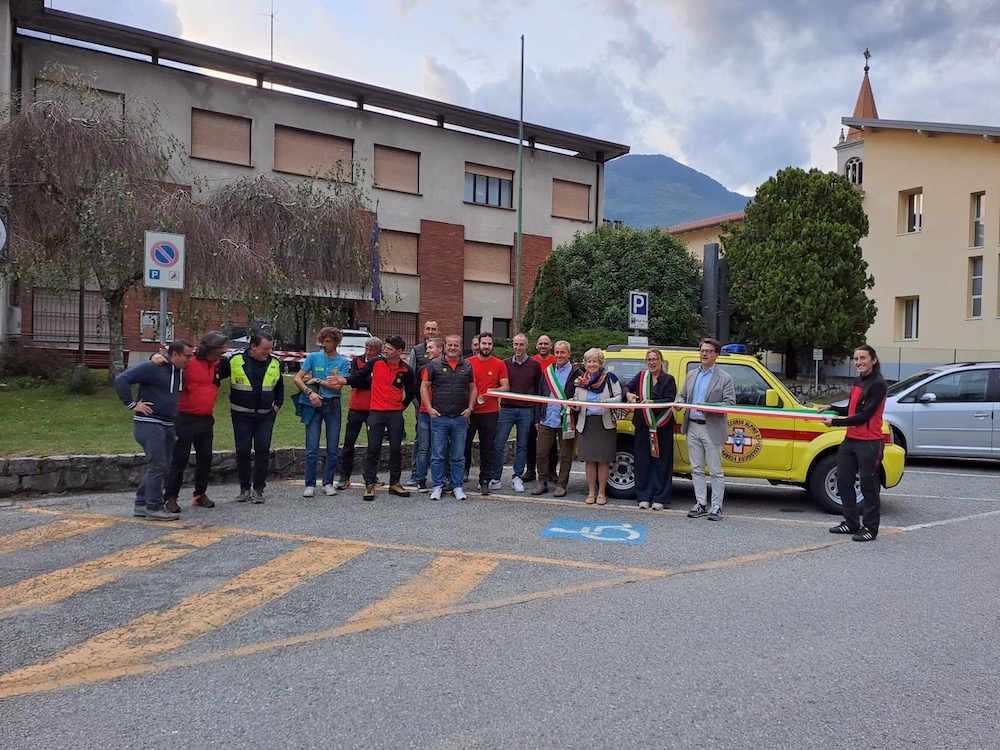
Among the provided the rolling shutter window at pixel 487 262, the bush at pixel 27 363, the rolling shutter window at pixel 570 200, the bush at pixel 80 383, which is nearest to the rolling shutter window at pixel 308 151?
the rolling shutter window at pixel 487 262

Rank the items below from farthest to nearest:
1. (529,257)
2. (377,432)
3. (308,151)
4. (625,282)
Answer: (529,257)
(308,151)
(625,282)
(377,432)

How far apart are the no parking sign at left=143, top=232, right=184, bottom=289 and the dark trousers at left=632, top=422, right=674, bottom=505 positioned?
5.65m

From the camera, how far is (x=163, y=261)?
961 centimetres

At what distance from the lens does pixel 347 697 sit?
12.5ft

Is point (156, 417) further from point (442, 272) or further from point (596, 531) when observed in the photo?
point (442, 272)

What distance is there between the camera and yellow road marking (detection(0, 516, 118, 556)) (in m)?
6.75

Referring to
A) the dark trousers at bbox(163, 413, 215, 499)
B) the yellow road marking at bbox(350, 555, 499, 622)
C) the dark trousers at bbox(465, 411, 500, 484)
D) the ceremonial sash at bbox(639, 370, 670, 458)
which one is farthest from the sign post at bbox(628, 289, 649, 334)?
the yellow road marking at bbox(350, 555, 499, 622)

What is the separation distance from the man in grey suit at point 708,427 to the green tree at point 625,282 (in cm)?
1674

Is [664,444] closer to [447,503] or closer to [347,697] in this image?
[447,503]

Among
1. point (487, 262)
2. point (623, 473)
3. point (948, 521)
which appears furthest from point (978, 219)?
point (623, 473)

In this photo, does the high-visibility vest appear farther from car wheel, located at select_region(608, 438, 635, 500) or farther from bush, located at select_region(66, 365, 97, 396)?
bush, located at select_region(66, 365, 97, 396)

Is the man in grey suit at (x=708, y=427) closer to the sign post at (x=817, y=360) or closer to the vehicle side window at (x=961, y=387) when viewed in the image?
the vehicle side window at (x=961, y=387)

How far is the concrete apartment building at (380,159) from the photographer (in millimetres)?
25062

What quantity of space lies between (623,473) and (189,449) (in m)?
4.85
